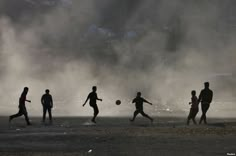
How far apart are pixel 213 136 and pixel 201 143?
2.72m

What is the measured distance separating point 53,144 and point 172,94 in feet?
377

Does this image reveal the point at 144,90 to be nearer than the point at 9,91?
No

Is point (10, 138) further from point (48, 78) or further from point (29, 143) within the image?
point (48, 78)

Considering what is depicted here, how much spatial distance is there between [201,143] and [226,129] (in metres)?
6.12

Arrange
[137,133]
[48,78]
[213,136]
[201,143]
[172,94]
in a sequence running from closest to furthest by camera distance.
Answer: [201,143]
[213,136]
[137,133]
[172,94]
[48,78]

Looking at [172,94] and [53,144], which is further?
[172,94]

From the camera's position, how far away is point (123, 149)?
1833 centimetres

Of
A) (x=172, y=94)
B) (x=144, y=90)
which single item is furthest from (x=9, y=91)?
(x=144, y=90)

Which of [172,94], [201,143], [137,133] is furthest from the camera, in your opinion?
[172,94]

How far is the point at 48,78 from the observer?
15138 centimetres

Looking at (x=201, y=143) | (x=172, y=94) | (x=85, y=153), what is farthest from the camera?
(x=172, y=94)

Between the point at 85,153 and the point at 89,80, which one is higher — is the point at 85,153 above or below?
below

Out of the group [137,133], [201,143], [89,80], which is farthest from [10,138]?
[89,80]

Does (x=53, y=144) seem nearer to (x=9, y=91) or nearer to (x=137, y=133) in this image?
(x=137, y=133)
